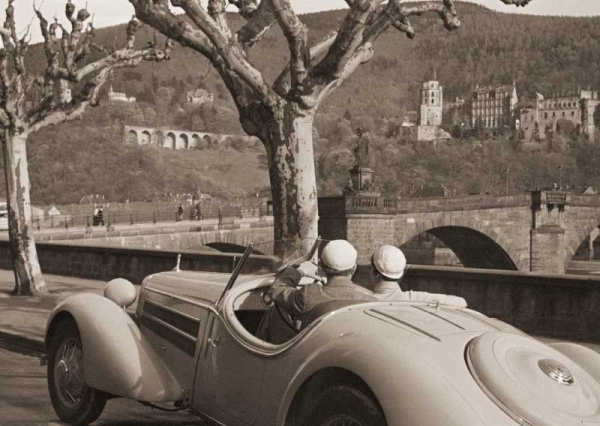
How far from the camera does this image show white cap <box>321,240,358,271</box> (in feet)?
14.5

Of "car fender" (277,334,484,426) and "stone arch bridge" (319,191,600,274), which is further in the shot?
"stone arch bridge" (319,191,600,274)

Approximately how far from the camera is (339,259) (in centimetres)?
443

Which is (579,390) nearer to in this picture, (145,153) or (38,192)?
(38,192)

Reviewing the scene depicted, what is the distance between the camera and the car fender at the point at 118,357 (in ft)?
17.3

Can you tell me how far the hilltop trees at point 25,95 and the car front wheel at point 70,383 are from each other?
859cm

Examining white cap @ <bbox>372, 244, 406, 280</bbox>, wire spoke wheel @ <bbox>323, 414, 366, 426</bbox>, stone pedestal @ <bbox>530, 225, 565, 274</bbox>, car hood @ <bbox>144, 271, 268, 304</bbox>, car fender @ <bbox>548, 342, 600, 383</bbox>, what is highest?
white cap @ <bbox>372, 244, 406, 280</bbox>

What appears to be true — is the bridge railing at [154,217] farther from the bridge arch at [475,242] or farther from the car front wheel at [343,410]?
the car front wheel at [343,410]

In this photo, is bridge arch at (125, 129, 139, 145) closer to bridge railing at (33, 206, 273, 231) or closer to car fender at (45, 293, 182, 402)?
bridge railing at (33, 206, 273, 231)

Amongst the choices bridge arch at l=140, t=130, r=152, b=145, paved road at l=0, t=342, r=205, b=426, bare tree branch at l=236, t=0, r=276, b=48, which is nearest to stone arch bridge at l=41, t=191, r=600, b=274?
bare tree branch at l=236, t=0, r=276, b=48

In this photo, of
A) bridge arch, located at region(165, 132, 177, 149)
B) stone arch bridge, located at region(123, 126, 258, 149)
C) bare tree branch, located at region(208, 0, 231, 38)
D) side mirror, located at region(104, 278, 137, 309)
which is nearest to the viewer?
side mirror, located at region(104, 278, 137, 309)

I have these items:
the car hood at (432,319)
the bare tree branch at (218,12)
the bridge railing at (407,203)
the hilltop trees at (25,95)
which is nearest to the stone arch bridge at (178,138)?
the bridge railing at (407,203)

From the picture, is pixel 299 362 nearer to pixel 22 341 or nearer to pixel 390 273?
pixel 390 273

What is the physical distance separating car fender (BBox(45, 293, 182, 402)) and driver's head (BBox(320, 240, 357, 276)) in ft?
4.29

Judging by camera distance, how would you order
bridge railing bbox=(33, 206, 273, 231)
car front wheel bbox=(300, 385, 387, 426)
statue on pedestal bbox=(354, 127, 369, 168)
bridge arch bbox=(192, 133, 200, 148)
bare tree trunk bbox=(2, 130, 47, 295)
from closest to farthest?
A: car front wheel bbox=(300, 385, 387, 426) → bare tree trunk bbox=(2, 130, 47, 295) → statue on pedestal bbox=(354, 127, 369, 168) → bridge railing bbox=(33, 206, 273, 231) → bridge arch bbox=(192, 133, 200, 148)
